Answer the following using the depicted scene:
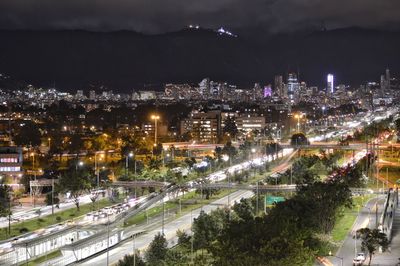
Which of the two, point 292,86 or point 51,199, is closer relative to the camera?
point 51,199

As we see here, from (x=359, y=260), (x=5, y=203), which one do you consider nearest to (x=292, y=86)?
(x=5, y=203)

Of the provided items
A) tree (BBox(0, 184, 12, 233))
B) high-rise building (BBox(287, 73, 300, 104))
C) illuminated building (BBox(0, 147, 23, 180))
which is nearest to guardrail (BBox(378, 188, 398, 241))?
tree (BBox(0, 184, 12, 233))

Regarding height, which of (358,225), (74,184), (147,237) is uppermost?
(74,184)

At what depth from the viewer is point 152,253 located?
14.3 meters

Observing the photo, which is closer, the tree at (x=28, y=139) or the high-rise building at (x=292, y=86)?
the tree at (x=28, y=139)

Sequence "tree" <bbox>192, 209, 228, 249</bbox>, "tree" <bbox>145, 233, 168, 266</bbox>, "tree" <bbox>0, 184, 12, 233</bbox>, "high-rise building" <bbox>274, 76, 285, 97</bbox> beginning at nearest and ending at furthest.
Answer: "tree" <bbox>145, 233, 168, 266</bbox>, "tree" <bbox>192, 209, 228, 249</bbox>, "tree" <bbox>0, 184, 12, 233</bbox>, "high-rise building" <bbox>274, 76, 285, 97</bbox>

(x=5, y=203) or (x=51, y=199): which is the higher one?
(x=5, y=203)

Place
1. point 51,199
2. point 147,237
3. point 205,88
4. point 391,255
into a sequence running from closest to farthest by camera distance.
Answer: point 391,255 < point 147,237 < point 51,199 < point 205,88

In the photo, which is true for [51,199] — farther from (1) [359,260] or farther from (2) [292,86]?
(2) [292,86]

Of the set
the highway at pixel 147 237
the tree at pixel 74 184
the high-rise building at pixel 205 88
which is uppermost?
the high-rise building at pixel 205 88

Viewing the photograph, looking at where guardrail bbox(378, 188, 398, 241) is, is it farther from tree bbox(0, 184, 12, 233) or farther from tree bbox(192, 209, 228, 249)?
tree bbox(0, 184, 12, 233)

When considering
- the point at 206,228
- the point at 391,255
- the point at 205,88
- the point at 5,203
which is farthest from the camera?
the point at 205,88

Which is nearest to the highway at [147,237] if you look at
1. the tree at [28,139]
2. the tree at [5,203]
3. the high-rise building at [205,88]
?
the tree at [5,203]

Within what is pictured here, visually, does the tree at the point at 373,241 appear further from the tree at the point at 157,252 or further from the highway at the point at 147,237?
the highway at the point at 147,237
